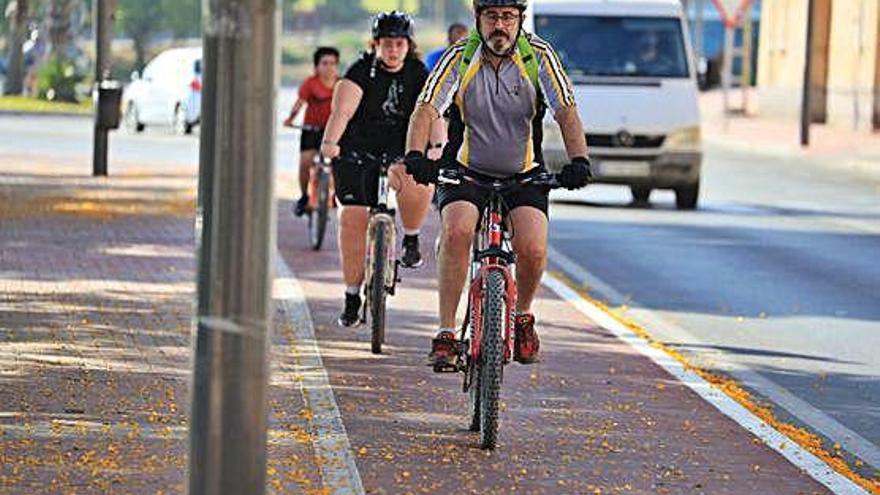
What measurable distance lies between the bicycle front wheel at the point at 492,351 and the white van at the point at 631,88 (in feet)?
51.8

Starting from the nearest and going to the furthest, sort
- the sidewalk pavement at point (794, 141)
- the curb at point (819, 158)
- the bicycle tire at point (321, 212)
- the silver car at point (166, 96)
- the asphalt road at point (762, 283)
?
the asphalt road at point (762, 283) → the bicycle tire at point (321, 212) → the curb at point (819, 158) → the sidewalk pavement at point (794, 141) → the silver car at point (166, 96)

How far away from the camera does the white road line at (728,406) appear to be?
29.6ft

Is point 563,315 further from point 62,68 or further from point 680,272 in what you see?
point 62,68

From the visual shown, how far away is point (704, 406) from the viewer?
428 inches

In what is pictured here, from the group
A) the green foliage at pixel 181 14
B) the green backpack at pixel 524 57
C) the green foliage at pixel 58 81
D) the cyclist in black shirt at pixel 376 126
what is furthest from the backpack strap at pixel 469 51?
the green foliage at pixel 181 14

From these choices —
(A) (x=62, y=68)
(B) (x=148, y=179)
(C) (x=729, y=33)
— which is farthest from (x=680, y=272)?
(A) (x=62, y=68)

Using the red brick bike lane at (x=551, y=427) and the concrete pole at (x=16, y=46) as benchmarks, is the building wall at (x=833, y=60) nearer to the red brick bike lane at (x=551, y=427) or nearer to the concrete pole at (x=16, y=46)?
the concrete pole at (x=16, y=46)

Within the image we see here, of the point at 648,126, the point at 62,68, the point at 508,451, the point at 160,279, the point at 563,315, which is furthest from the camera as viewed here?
the point at 62,68

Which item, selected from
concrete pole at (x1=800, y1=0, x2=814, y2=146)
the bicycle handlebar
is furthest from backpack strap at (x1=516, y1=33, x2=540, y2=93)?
concrete pole at (x1=800, y1=0, x2=814, y2=146)

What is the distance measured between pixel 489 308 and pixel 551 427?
3.29 ft

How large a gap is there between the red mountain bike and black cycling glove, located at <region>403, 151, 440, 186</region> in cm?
6

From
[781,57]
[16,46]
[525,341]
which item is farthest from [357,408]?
[781,57]

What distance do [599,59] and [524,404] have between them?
15.2m

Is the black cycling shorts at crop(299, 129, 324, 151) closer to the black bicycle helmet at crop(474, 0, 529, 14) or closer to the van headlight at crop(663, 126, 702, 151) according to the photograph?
the van headlight at crop(663, 126, 702, 151)
